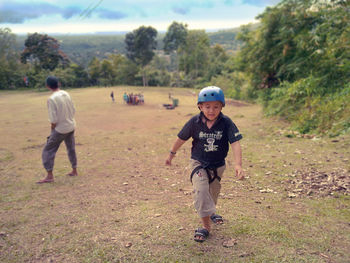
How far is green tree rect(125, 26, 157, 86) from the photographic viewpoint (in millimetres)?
60219

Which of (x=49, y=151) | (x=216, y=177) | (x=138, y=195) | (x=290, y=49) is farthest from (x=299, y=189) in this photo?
(x=290, y=49)

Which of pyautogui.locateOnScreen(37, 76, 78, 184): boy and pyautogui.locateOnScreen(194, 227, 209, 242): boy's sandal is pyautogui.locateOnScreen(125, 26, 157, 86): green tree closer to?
pyautogui.locateOnScreen(37, 76, 78, 184): boy

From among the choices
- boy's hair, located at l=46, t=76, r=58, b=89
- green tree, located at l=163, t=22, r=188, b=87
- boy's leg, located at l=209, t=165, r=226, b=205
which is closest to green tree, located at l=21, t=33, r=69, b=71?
green tree, located at l=163, t=22, r=188, b=87

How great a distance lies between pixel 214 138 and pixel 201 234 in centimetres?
112

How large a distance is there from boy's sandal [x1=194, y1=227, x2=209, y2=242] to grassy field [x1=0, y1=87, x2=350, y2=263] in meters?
0.07

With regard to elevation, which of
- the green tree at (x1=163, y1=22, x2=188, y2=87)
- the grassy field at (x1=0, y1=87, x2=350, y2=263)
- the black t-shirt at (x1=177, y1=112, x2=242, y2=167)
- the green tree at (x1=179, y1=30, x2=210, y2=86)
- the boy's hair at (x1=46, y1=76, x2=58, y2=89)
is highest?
the green tree at (x1=163, y1=22, x2=188, y2=87)

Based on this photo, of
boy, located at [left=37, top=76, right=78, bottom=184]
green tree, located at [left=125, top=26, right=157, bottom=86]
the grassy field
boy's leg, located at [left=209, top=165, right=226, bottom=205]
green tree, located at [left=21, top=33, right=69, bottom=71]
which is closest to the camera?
the grassy field

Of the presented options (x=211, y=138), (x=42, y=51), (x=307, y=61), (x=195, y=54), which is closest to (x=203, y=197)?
(x=211, y=138)

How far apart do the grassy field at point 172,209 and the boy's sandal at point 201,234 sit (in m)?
0.07

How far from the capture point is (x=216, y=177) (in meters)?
3.24

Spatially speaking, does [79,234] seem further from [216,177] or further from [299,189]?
[299,189]

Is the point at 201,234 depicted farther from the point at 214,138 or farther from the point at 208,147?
the point at 214,138

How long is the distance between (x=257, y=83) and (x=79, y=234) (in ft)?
45.9

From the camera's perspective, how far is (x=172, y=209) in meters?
4.11
